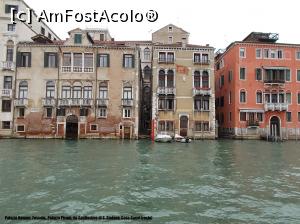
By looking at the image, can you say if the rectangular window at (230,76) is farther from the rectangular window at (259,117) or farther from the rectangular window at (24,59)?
the rectangular window at (24,59)

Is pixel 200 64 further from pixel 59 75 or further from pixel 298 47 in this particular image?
pixel 59 75

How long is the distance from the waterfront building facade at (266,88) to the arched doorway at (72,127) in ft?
55.8

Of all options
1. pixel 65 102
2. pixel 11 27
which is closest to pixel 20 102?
pixel 65 102

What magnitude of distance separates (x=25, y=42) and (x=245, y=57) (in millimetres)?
23617

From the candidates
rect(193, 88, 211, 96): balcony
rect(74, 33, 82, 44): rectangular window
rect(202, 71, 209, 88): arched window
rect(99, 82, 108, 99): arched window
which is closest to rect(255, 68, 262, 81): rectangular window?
rect(202, 71, 209, 88): arched window

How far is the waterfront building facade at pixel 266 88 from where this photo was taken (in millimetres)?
33312

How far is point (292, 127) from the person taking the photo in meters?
33.7

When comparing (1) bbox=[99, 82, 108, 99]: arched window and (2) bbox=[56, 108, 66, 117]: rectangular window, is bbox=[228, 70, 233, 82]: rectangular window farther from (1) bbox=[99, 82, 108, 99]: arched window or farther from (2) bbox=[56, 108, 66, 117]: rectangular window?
(2) bbox=[56, 108, 66, 117]: rectangular window

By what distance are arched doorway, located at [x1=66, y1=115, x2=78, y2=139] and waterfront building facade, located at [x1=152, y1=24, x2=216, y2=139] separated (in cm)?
808

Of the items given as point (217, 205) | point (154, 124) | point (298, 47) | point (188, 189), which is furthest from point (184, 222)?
point (298, 47)

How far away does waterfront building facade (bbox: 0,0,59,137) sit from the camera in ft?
98.3

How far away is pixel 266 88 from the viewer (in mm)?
33750

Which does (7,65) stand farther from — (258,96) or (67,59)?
(258,96)

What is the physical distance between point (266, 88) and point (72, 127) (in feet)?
70.8
